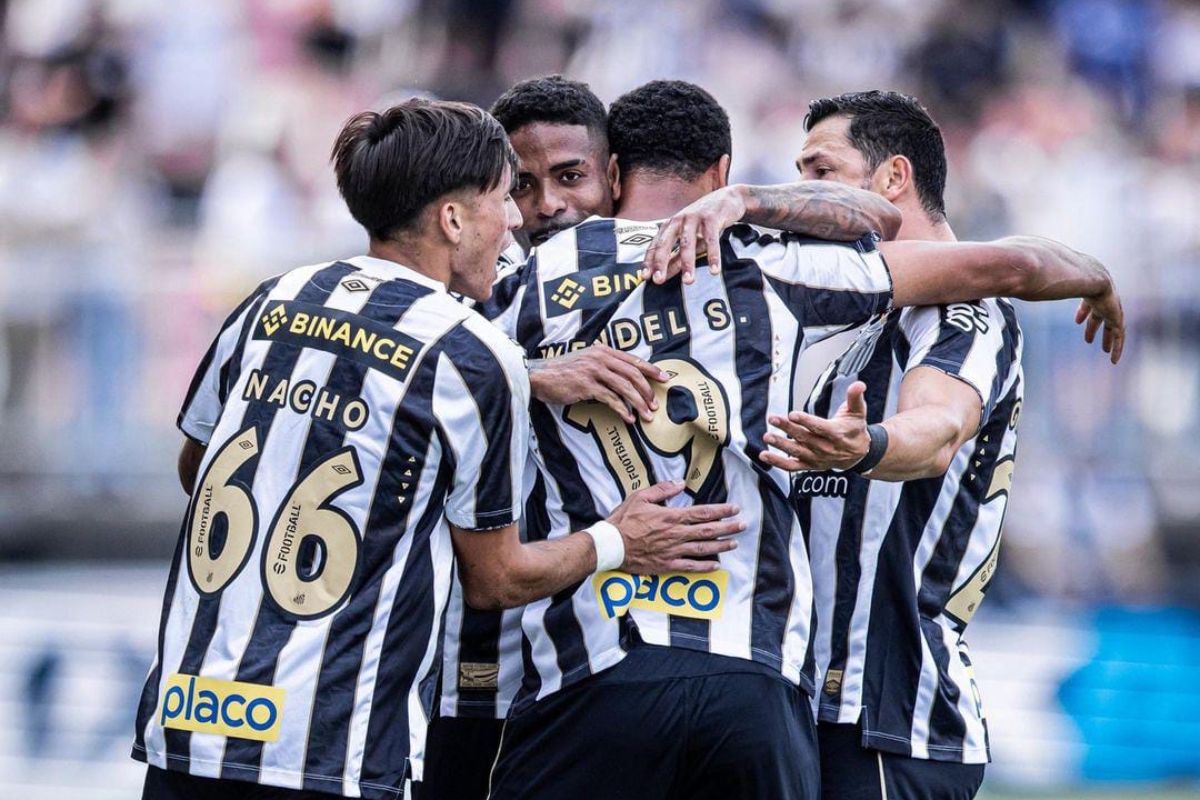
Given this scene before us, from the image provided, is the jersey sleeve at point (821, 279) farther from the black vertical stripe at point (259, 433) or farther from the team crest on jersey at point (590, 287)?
the black vertical stripe at point (259, 433)

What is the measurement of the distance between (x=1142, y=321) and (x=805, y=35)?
391cm

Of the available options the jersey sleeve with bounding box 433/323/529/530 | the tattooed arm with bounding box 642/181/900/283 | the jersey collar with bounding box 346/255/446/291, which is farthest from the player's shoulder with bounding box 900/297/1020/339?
the jersey collar with bounding box 346/255/446/291

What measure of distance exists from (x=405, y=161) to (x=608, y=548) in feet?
3.35

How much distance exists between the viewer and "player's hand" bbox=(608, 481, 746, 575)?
3953 millimetres

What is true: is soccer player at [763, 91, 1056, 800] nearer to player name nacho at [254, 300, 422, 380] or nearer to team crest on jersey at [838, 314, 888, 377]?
team crest on jersey at [838, 314, 888, 377]

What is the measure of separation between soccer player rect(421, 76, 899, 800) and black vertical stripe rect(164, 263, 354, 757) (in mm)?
580

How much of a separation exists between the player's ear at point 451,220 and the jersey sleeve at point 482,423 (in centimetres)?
29

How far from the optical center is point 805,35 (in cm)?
1320

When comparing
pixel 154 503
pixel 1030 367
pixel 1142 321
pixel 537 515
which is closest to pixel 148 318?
pixel 154 503

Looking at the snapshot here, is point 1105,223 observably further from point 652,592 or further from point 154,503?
point 652,592

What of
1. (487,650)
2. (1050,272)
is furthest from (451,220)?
(1050,272)

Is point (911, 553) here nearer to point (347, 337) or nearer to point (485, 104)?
point (347, 337)

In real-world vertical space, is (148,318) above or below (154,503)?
above

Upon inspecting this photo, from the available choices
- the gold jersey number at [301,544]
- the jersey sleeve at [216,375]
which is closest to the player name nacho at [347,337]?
the jersey sleeve at [216,375]
